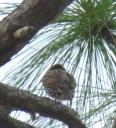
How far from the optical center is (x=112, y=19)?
1.55 meters

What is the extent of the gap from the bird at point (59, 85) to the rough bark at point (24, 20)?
21 centimetres

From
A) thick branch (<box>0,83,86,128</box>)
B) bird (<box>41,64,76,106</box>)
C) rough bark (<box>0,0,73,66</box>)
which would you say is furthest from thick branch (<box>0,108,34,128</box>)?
bird (<box>41,64,76,106</box>)

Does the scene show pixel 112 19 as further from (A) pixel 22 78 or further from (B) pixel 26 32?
(B) pixel 26 32

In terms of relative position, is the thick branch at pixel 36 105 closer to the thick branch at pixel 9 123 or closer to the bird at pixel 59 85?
the thick branch at pixel 9 123

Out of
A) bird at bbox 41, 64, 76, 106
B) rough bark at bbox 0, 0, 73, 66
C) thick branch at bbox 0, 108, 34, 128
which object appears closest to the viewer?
thick branch at bbox 0, 108, 34, 128

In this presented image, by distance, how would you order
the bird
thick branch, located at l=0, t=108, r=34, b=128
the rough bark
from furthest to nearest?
the bird < the rough bark < thick branch, located at l=0, t=108, r=34, b=128

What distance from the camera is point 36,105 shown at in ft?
3.08

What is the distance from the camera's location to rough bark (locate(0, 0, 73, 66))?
1.08 m

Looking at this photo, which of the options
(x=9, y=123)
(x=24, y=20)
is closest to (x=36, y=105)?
(x=9, y=123)

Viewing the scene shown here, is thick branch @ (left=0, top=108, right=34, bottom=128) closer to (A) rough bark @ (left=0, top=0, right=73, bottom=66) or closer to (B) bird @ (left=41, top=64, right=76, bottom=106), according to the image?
(A) rough bark @ (left=0, top=0, right=73, bottom=66)

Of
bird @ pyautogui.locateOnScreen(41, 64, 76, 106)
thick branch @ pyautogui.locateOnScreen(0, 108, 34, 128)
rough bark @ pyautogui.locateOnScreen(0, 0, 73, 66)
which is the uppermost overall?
rough bark @ pyautogui.locateOnScreen(0, 0, 73, 66)

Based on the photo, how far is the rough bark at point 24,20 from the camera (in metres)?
1.08

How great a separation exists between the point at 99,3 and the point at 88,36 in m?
0.12

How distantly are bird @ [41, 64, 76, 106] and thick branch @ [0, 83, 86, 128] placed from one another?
29cm
